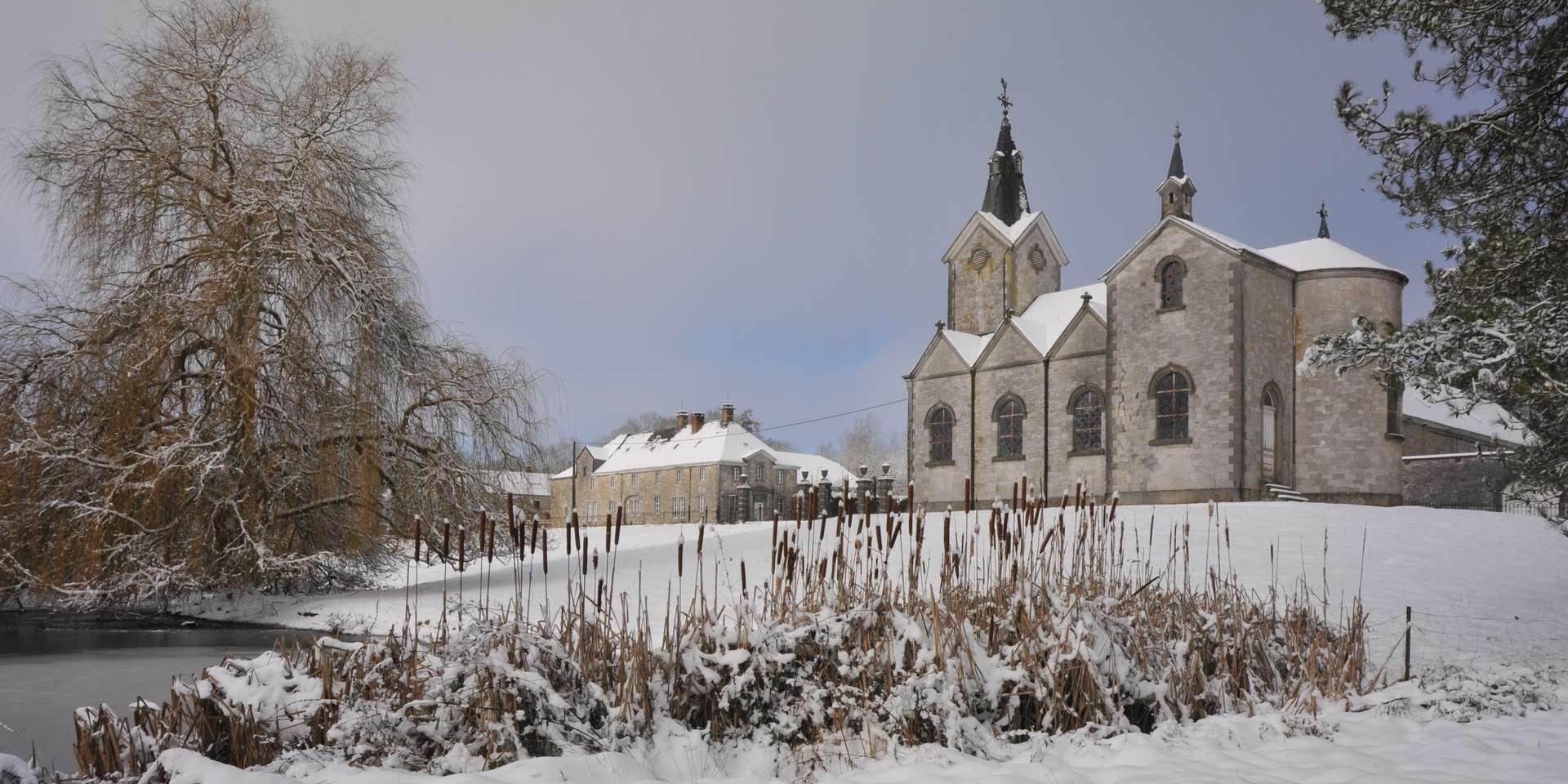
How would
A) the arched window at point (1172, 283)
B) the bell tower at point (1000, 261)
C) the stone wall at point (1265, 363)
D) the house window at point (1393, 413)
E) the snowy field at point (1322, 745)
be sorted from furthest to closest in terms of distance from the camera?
the bell tower at point (1000, 261) → the arched window at point (1172, 283) → the stone wall at point (1265, 363) → the house window at point (1393, 413) → the snowy field at point (1322, 745)

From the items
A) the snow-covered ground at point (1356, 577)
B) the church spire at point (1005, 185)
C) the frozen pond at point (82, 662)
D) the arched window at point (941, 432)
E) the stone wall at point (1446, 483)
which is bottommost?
the frozen pond at point (82, 662)

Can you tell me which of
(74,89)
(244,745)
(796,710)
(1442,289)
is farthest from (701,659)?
(74,89)

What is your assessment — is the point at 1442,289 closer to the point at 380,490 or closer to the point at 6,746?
the point at 6,746

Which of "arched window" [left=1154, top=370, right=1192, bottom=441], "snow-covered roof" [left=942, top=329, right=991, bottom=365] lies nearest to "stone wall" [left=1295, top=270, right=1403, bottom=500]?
"arched window" [left=1154, top=370, right=1192, bottom=441]

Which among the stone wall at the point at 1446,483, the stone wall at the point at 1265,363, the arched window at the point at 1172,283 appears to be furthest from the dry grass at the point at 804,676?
the stone wall at the point at 1446,483

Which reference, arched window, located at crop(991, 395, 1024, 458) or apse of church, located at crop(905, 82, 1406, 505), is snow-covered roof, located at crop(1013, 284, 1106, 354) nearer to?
apse of church, located at crop(905, 82, 1406, 505)

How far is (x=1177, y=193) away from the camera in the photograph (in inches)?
1182

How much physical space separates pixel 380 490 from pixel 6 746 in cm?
819

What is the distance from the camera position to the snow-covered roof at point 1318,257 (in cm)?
2239

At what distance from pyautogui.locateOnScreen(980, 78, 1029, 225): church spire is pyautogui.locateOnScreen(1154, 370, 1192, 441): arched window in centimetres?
1158

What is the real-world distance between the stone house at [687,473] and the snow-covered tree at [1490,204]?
3706 cm

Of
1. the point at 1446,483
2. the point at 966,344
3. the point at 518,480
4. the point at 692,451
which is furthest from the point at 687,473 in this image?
the point at 518,480

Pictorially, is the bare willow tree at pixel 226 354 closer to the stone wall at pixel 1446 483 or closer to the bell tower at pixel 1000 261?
the bell tower at pixel 1000 261

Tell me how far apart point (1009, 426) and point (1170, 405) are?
500 centimetres
